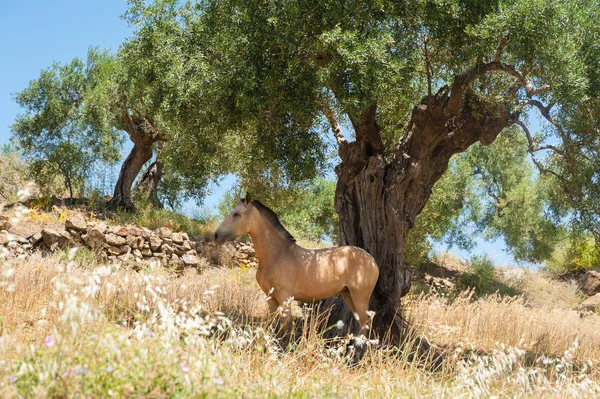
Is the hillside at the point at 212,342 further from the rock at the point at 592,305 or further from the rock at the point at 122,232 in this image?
the rock at the point at 592,305

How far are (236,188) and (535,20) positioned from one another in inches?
508

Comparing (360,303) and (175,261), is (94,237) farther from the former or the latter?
(360,303)

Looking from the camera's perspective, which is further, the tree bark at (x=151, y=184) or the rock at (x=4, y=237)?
the tree bark at (x=151, y=184)

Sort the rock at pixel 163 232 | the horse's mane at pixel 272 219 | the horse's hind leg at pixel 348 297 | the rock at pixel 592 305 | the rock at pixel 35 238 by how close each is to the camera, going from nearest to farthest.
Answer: the horse's mane at pixel 272 219 → the horse's hind leg at pixel 348 297 → the rock at pixel 35 238 → the rock at pixel 163 232 → the rock at pixel 592 305

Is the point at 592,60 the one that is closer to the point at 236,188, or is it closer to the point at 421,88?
the point at 421,88

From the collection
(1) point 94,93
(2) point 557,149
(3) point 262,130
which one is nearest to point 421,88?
(2) point 557,149

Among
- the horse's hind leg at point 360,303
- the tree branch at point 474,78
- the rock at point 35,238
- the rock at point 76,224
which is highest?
the tree branch at point 474,78

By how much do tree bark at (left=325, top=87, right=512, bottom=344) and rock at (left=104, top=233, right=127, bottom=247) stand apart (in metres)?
8.55

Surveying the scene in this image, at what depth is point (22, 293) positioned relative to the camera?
29.7ft

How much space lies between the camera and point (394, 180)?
10891mm

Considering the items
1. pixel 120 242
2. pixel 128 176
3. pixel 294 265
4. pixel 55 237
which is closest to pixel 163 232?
pixel 120 242

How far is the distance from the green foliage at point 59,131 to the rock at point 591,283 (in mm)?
20522

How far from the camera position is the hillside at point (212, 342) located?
4020 mm

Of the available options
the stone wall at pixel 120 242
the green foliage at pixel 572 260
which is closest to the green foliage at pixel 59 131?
the stone wall at pixel 120 242
